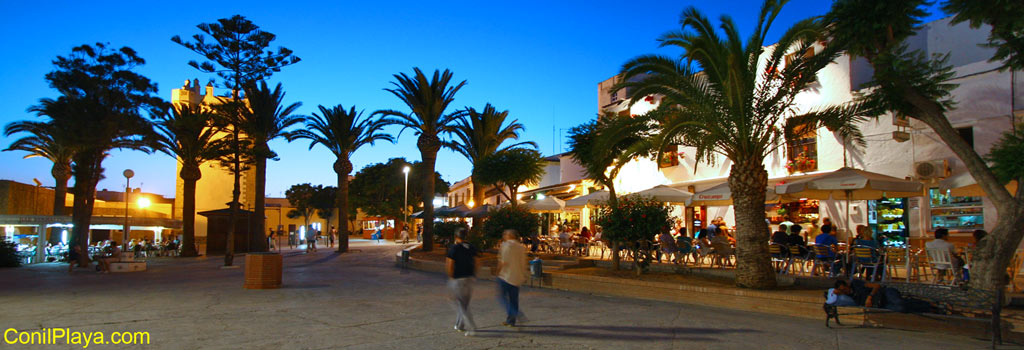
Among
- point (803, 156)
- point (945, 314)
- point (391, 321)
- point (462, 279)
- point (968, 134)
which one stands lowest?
point (391, 321)

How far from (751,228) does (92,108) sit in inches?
819

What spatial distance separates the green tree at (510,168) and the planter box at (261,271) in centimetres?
1204

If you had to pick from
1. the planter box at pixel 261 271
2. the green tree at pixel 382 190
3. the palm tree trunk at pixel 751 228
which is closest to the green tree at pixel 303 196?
the green tree at pixel 382 190

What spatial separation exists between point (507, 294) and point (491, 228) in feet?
34.1

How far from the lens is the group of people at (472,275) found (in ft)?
25.5

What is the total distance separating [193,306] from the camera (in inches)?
405

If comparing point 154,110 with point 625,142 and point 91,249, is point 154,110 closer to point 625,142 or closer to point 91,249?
point 91,249

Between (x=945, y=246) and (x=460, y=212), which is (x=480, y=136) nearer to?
(x=460, y=212)

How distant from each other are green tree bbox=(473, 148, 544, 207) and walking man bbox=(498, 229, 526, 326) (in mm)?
15853

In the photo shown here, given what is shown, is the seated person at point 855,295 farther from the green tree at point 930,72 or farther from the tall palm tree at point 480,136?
the tall palm tree at point 480,136

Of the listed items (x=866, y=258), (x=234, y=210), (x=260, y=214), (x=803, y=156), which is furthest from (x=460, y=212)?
(x=866, y=258)

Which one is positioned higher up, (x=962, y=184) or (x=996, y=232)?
(x=962, y=184)

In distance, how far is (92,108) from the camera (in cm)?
2052

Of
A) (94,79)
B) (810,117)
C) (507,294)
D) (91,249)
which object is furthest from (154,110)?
(810,117)
